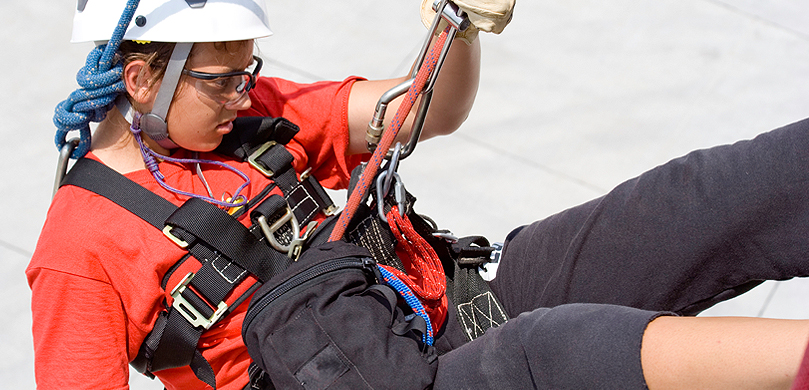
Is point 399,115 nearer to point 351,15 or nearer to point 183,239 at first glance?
point 183,239

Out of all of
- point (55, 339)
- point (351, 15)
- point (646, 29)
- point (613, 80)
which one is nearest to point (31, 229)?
point (55, 339)

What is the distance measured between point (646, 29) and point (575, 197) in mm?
1162

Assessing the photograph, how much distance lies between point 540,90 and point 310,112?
1.78 metres

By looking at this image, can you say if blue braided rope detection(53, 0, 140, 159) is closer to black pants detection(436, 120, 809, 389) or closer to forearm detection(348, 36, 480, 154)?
forearm detection(348, 36, 480, 154)

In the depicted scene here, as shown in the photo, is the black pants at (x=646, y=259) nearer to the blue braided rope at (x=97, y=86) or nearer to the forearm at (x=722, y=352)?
the forearm at (x=722, y=352)

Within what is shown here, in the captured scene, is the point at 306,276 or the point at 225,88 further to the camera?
the point at 225,88

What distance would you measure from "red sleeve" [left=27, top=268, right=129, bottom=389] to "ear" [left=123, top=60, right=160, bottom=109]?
0.36 m

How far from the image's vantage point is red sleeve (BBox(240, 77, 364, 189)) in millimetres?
1471

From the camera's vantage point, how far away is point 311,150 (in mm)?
1529

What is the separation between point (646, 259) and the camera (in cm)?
119

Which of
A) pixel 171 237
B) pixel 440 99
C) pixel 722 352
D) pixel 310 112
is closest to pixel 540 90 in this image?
pixel 440 99

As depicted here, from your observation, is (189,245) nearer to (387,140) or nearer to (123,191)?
(123,191)

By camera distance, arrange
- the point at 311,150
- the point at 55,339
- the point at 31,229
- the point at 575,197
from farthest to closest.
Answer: the point at 575,197
the point at 31,229
the point at 311,150
the point at 55,339

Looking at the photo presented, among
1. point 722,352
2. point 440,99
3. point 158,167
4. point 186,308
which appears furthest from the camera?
point 440,99
